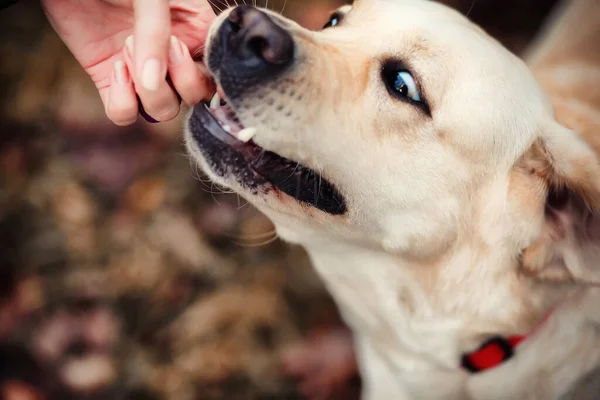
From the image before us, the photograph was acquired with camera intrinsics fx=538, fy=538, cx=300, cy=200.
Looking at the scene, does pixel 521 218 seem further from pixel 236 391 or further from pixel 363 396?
pixel 236 391

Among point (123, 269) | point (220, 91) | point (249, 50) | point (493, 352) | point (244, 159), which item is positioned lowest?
point (123, 269)

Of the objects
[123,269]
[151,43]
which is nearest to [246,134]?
[151,43]

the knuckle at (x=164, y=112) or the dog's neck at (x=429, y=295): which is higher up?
the knuckle at (x=164, y=112)

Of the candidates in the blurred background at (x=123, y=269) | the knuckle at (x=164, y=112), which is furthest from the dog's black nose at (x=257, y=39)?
the blurred background at (x=123, y=269)

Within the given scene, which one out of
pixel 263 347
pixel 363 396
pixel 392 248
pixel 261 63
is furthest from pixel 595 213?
pixel 263 347

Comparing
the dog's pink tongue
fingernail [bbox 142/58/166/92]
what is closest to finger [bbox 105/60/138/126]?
fingernail [bbox 142/58/166/92]

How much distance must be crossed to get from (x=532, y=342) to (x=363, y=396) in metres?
0.89

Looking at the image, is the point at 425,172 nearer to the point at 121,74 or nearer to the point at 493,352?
the point at 493,352

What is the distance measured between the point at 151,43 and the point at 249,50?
9.0 inches

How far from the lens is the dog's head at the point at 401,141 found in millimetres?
1269

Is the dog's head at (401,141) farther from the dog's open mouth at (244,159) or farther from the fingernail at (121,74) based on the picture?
the fingernail at (121,74)

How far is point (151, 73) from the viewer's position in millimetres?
1233

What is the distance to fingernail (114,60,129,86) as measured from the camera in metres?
1.33

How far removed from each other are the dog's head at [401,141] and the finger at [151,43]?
111mm
